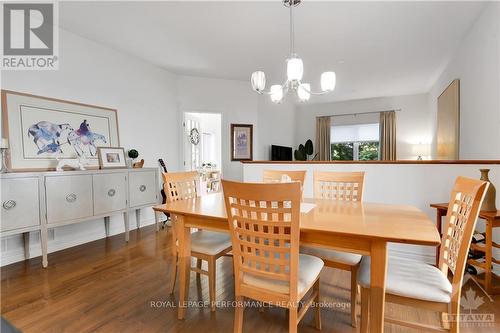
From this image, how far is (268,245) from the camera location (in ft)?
4.06

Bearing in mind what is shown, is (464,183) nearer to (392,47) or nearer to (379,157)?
(392,47)

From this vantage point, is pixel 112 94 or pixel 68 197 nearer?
pixel 68 197

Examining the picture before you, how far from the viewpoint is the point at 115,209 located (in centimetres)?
317

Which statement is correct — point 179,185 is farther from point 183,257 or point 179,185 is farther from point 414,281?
point 414,281

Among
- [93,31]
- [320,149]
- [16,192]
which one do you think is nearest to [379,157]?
[320,149]

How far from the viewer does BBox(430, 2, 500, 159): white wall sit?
2426 millimetres

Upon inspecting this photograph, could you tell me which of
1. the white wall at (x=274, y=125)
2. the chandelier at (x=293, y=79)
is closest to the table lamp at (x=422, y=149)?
the white wall at (x=274, y=125)

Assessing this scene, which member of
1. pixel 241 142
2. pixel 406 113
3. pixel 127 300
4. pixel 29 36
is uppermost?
pixel 29 36

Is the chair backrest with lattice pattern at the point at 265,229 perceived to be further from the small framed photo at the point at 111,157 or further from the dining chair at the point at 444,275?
the small framed photo at the point at 111,157

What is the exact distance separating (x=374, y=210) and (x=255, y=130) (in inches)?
155

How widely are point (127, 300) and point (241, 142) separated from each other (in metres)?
3.75

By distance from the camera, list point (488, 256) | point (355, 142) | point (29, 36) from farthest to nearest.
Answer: point (355, 142)
point (29, 36)
point (488, 256)

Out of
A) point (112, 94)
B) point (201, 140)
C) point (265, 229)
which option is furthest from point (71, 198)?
point (201, 140)

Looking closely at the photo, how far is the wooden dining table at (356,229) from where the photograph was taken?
1.15m
